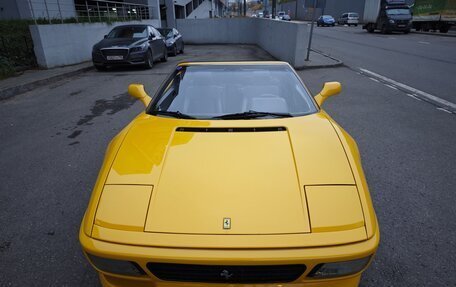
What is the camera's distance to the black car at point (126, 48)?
11367mm

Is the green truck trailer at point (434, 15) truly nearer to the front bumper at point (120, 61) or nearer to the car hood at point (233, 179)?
the front bumper at point (120, 61)

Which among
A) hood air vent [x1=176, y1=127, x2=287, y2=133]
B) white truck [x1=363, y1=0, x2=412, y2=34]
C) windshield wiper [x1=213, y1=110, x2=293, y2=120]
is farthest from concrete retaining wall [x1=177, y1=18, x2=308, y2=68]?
white truck [x1=363, y1=0, x2=412, y2=34]

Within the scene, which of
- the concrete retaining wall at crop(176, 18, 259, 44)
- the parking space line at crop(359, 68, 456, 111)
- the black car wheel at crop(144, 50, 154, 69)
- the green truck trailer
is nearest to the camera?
the parking space line at crop(359, 68, 456, 111)

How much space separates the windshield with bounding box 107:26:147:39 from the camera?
484 inches

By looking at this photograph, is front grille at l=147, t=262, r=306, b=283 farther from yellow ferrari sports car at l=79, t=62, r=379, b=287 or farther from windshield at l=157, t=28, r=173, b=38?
windshield at l=157, t=28, r=173, b=38

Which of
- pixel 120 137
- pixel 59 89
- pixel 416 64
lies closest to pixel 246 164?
pixel 120 137

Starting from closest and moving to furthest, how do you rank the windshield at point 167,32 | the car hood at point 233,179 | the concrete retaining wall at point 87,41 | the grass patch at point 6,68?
1. the car hood at point 233,179
2. the grass patch at point 6,68
3. the concrete retaining wall at point 87,41
4. the windshield at point 167,32

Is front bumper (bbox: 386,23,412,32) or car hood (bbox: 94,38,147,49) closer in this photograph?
car hood (bbox: 94,38,147,49)

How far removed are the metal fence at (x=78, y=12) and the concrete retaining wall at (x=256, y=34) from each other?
348 cm

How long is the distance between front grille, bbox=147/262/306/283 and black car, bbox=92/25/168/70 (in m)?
11.0

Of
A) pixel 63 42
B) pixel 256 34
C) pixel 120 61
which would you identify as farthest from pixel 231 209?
pixel 256 34

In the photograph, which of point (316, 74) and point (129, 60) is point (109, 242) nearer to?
point (316, 74)

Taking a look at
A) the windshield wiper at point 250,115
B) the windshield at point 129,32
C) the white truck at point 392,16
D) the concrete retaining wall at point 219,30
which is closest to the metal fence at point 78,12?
the windshield at point 129,32

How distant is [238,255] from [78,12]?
65.4 feet
